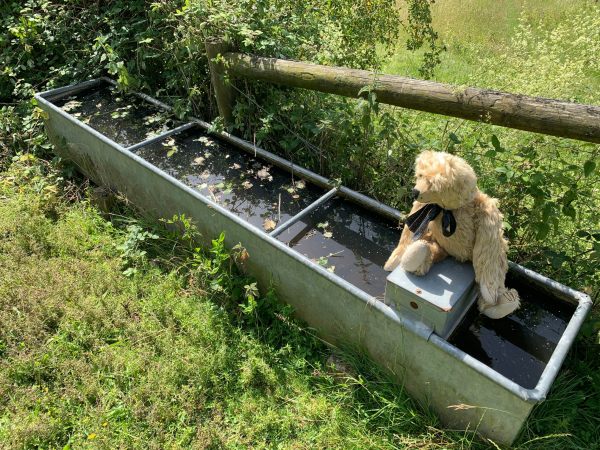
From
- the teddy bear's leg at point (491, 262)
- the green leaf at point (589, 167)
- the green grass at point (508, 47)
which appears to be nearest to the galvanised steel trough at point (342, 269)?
the teddy bear's leg at point (491, 262)

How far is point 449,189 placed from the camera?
2193 millimetres

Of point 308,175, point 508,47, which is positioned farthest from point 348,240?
point 508,47

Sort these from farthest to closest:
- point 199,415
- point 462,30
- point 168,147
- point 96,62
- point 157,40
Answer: point 462,30, point 96,62, point 157,40, point 168,147, point 199,415

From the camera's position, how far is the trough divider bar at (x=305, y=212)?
125 inches

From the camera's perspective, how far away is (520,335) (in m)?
2.61

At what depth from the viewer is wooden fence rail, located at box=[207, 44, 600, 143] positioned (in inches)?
91.3

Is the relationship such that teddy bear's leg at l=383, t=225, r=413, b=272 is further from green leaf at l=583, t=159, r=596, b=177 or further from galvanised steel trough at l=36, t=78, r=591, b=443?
green leaf at l=583, t=159, r=596, b=177

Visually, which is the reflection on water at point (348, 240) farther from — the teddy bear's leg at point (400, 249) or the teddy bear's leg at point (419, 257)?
the teddy bear's leg at point (419, 257)

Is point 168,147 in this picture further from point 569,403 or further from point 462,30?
point 462,30

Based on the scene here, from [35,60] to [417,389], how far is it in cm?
594

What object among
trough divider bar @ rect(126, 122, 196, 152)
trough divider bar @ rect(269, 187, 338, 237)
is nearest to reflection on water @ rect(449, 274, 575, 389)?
trough divider bar @ rect(269, 187, 338, 237)

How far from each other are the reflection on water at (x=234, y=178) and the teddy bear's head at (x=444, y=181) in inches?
56.1

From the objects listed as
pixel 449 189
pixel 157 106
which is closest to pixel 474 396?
pixel 449 189

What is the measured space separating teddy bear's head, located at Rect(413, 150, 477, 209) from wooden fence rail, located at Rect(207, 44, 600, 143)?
564mm
